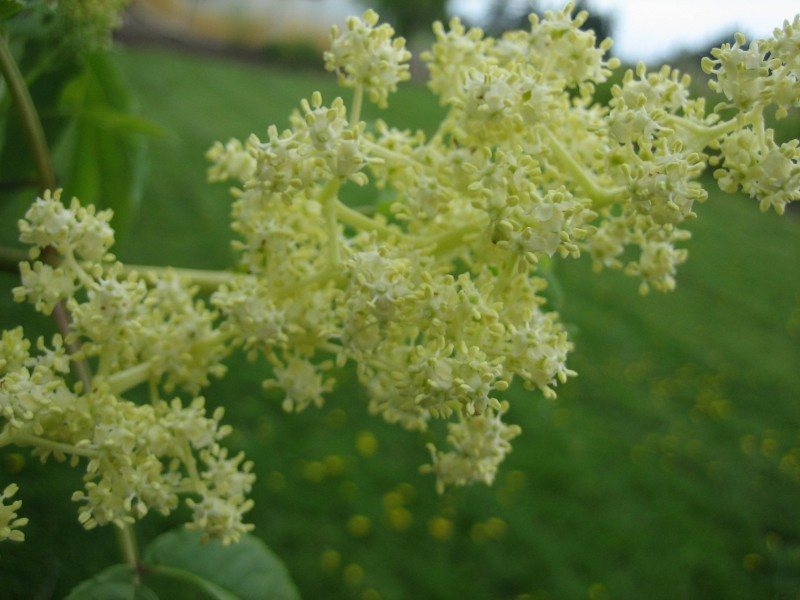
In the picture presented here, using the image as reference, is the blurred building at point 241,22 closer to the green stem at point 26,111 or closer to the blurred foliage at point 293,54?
the blurred foliage at point 293,54

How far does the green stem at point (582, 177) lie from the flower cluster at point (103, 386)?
1.99 ft

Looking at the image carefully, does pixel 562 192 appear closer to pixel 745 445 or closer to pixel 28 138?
pixel 28 138

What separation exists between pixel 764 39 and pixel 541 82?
0.31m

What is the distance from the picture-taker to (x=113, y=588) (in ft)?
4.29

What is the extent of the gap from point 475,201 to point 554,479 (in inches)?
120

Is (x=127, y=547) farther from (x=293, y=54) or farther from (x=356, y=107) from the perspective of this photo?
(x=293, y=54)

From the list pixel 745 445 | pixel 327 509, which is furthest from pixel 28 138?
pixel 745 445

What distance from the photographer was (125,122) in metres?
1.65

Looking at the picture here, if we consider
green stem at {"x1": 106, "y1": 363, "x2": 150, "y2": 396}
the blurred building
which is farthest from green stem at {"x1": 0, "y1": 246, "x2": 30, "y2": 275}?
the blurred building

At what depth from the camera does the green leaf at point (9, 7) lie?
3.44 feet

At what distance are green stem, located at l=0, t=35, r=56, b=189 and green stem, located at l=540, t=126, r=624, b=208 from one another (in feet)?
2.97

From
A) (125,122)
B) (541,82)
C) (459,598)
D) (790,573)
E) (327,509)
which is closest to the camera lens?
(541,82)

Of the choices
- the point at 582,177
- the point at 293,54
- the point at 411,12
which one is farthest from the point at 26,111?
the point at 411,12

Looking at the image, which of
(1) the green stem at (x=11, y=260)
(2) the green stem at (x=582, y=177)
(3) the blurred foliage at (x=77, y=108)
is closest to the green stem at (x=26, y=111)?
(3) the blurred foliage at (x=77, y=108)
